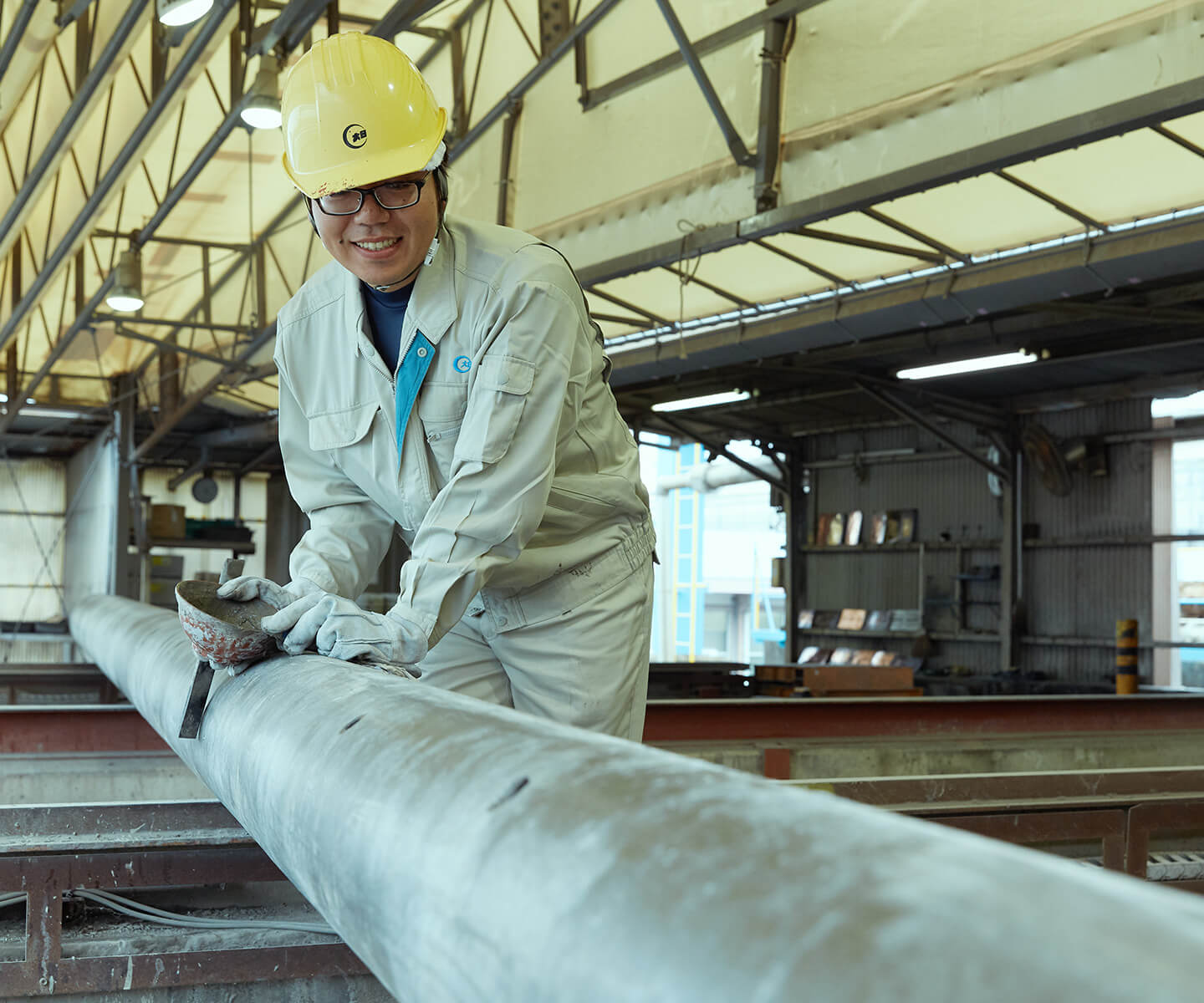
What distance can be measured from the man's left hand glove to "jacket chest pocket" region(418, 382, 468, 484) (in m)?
0.49

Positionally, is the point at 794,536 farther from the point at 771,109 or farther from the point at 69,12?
the point at 69,12

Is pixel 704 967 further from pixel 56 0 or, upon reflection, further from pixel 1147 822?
pixel 56 0

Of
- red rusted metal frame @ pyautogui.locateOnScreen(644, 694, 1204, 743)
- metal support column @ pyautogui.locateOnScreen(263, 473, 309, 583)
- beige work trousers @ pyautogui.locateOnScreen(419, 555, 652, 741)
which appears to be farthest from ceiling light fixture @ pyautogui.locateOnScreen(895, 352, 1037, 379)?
metal support column @ pyautogui.locateOnScreen(263, 473, 309, 583)

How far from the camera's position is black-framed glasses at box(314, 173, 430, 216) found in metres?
1.95

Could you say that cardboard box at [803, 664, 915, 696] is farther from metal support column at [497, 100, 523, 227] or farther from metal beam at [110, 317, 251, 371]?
metal beam at [110, 317, 251, 371]

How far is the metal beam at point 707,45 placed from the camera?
6.74 m

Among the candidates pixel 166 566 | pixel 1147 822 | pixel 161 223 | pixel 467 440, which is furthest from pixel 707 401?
pixel 467 440

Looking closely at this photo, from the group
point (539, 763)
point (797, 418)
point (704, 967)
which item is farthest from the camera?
point (797, 418)

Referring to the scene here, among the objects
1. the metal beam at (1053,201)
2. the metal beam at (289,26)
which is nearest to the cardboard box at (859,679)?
the metal beam at (1053,201)

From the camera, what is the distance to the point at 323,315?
222 centimetres

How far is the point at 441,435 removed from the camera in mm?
2104

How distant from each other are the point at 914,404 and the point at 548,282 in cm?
1262

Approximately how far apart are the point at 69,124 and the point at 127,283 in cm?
213

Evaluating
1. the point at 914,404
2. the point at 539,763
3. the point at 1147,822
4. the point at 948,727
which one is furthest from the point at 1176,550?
the point at 539,763
